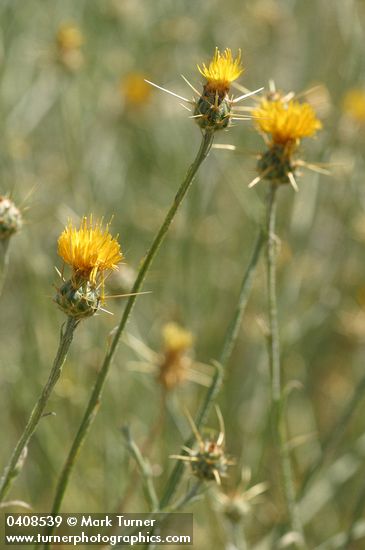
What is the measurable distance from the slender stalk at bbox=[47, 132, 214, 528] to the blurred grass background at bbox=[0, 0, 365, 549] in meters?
1.02

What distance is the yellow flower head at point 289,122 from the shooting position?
2.05m

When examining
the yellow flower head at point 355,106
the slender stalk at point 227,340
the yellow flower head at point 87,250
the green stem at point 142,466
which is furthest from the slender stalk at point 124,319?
the yellow flower head at point 355,106

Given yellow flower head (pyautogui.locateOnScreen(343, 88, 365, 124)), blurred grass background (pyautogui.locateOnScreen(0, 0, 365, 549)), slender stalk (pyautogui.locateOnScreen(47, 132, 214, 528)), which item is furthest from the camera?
yellow flower head (pyautogui.locateOnScreen(343, 88, 365, 124))

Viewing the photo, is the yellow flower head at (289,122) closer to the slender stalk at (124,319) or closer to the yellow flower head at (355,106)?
the slender stalk at (124,319)

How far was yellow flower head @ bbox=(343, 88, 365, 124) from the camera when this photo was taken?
4.07 metres

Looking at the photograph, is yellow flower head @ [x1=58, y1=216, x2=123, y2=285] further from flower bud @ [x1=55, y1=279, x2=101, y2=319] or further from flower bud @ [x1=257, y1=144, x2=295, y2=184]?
flower bud @ [x1=257, y1=144, x2=295, y2=184]

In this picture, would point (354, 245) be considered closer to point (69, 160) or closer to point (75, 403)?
point (69, 160)

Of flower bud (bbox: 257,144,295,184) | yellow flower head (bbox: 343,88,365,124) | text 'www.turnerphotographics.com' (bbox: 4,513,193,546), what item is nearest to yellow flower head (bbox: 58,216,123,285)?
flower bud (bbox: 257,144,295,184)

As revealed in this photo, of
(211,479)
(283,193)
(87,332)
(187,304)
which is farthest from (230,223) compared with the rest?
(211,479)

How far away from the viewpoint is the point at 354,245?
15.5ft

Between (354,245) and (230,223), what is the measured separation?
3.38 feet

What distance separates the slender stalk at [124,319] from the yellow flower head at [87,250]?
99 millimetres

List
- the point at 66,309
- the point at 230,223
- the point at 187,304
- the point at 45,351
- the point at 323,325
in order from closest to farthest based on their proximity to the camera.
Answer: the point at 66,309, the point at 45,351, the point at 187,304, the point at 323,325, the point at 230,223

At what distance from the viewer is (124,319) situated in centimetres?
175
